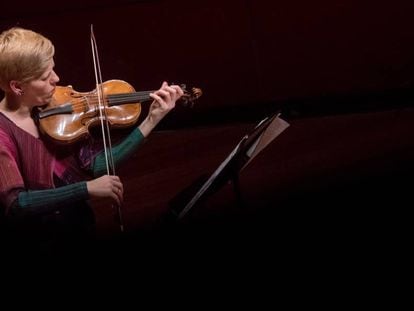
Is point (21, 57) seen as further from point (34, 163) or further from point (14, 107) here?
point (34, 163)

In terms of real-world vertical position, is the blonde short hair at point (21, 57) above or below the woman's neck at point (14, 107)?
above

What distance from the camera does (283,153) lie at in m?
2.95

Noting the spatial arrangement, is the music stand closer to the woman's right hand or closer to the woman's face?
the woman's right hand

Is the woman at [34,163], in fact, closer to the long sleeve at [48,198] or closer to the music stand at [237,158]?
the long sleeve at [48,198]

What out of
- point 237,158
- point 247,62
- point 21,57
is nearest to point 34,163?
point 21,57

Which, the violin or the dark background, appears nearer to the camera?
the violin

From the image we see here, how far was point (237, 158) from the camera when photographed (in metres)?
1.52

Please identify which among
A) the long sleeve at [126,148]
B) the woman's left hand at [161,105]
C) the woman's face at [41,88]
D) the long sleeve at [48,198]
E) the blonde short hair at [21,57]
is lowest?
the long sleeve at [48,198]

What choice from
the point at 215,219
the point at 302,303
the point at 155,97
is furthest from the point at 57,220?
the point at 215,219

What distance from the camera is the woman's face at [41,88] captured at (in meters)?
1.53

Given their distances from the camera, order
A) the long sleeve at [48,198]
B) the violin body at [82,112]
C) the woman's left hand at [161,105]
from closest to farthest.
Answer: the long sleeve at [48,198], the violin body at [82,112], the woman's left hand at [161,105]

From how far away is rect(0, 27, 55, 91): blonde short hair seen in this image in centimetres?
149

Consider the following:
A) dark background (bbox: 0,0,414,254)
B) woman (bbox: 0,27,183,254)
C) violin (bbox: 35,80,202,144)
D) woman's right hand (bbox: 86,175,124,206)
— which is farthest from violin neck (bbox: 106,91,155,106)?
dark background (bbox: 0,0,414,254)

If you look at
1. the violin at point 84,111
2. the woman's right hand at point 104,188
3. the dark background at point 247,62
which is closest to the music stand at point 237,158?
the woman's right hand at point 104,188
